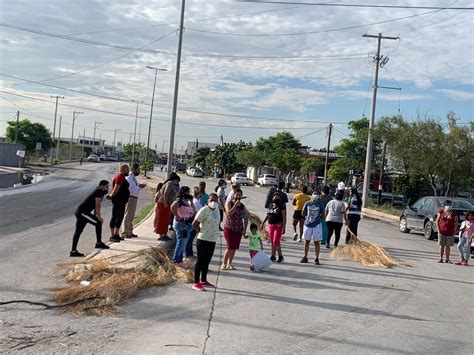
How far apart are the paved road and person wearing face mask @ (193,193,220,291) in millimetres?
310

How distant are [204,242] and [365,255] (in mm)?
5311

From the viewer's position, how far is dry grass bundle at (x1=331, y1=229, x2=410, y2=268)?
12.5 m

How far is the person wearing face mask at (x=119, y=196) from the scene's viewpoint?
40.5 ft

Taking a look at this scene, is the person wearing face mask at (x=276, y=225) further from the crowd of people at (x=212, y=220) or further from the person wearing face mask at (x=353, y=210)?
the person wearing face mask at (x=353, y=210)

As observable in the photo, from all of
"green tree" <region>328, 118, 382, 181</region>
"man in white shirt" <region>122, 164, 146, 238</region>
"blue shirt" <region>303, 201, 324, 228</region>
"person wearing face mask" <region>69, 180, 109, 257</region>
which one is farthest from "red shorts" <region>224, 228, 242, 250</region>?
"green tree" <region>328, 118, 382, 181</region>

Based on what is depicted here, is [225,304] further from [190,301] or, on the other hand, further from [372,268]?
[372,268]

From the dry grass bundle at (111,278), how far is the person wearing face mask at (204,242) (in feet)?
1.53

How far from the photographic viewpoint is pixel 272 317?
735 cm

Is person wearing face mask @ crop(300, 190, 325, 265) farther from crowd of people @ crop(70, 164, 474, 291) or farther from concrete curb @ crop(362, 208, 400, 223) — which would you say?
concrete curb @ crop(362, 208, 400, 223)

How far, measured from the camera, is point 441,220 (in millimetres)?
13945

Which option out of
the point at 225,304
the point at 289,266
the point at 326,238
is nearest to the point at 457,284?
the point at 289,266

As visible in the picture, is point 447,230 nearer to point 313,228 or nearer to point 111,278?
point 313,228

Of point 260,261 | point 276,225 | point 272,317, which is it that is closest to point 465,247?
point 276,225

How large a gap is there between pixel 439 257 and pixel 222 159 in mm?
76723
